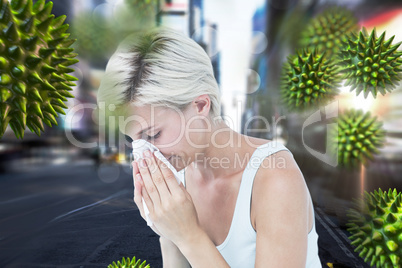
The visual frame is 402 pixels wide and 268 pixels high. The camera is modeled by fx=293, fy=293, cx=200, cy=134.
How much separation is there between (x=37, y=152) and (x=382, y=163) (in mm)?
1917

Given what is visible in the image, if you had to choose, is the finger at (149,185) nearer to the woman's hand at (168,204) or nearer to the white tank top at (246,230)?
the woman's hand at (168,204)

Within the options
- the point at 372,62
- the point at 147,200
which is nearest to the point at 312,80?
the point at 372,62

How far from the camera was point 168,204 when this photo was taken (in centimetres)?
77

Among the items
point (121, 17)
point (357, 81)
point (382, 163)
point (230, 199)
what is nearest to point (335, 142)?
point (357, 81)

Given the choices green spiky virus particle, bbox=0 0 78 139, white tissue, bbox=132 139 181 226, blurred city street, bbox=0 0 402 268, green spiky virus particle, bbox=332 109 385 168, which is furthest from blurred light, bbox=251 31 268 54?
green spiky virus particle, bbox=0 0 78 139

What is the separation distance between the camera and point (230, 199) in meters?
1.02

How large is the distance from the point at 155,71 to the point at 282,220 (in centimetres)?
52

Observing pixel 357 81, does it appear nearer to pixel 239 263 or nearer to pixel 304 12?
pixel 304 12

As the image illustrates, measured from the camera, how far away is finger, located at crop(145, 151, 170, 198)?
0.78m

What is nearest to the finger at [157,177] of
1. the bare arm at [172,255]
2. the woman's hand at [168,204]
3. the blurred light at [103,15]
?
the woman's hand at [168,204]

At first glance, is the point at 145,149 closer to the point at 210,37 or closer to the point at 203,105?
the point at 203,105

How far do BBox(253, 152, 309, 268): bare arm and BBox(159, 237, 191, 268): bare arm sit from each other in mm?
350

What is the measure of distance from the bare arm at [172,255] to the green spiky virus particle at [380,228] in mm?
566

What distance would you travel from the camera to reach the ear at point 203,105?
0.91m
